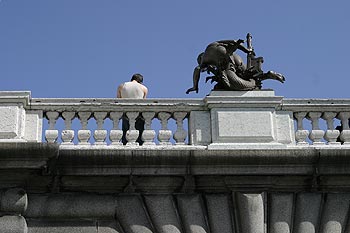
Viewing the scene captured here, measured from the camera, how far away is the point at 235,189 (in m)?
12.8

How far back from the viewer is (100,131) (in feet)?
43.3

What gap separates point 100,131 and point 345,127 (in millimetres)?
3990

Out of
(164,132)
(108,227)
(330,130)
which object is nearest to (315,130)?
(330,130)

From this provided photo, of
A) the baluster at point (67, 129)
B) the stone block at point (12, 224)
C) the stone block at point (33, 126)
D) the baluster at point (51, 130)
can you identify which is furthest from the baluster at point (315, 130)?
Result: the stone block at point (12, 224)

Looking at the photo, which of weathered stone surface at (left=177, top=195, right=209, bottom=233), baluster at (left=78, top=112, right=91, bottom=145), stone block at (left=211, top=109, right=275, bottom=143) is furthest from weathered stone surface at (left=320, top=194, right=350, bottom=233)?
baluster at (left=78, top=112, right=91, bottom=145)

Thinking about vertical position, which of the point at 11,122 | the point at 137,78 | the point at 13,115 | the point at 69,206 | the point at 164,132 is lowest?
the point at 69,206

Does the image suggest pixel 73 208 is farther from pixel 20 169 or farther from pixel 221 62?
pixel 221 62

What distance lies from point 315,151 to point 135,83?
3487 millimetres

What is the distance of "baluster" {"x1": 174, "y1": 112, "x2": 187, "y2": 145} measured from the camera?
43.5 feet

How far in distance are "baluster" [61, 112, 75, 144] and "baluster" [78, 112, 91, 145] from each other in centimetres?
13

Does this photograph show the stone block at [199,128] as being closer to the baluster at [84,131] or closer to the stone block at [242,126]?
the stone block at [242,126]

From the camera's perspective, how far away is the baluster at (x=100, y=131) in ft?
43.2

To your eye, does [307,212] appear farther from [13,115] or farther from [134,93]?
[13,115]

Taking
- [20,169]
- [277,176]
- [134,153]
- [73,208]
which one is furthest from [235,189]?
[20,169]
